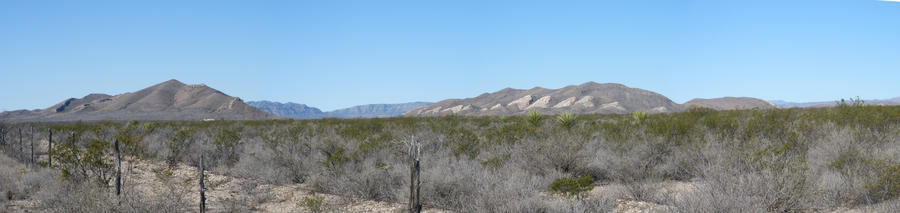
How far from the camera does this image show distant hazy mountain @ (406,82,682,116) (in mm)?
96938

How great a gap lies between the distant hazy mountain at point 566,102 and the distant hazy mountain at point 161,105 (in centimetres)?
4006

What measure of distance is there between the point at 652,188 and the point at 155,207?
695 centimetres

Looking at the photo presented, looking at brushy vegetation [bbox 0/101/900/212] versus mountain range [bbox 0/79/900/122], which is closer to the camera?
brushy vegetation [bbox 0/101/900/212]

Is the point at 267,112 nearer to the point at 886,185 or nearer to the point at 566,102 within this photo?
the point at 566,102

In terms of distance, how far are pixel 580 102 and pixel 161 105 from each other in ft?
298

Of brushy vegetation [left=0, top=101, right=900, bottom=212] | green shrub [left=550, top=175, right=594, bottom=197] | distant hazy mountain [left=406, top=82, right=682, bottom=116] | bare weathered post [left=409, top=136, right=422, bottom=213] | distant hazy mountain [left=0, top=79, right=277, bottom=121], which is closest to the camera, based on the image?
bare weathered post [left=409, top=136, right=422, bottom=213]

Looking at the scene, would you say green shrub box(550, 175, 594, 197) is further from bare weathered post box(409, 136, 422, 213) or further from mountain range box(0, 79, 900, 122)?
mountain range box(0, 79, 900, 122)

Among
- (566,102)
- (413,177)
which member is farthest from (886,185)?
(566,102)

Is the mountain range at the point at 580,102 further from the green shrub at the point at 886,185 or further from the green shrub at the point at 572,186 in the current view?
the green shrub at the point at 572,186

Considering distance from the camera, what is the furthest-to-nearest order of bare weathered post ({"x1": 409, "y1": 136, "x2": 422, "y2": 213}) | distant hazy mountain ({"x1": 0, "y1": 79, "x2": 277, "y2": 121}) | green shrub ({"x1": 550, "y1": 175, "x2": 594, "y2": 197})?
distant hazy mountain ({"x1": 0, "y1": 79, "x2": 277, "y2": 121}) → green shrub ({"x1": 550, "y1": 175, "x2": 594, "y2": 197}) → bare weathered post ({"x1": 409, "y1": 136, "x2": 422, "y2": 213})

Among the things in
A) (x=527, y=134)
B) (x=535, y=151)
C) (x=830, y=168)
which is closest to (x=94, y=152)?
(x=535, y=151)

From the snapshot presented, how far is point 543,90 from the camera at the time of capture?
141m

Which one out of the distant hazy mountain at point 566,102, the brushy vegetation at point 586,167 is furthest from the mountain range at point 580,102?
the brushy vegetation at point 586,167

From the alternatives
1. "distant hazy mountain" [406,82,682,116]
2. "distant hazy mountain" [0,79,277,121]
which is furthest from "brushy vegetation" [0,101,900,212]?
"distant hazy mountain" [0,79,277,121]
